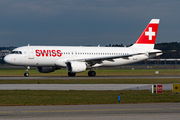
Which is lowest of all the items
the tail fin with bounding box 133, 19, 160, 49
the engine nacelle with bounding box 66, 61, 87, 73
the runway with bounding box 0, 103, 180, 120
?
the runway with bounding box 0, 103, 180, 120

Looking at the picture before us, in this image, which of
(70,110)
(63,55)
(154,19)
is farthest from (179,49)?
(70,110)

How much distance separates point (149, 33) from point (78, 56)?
1439cm

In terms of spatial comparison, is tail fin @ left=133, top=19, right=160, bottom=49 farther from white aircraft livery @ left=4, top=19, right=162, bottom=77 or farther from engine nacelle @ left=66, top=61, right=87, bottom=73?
engine nacelle @ left=66, top=61, right=87, bottom=73

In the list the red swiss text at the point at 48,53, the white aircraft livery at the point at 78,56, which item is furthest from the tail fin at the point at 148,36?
the red swiss text at the point at 48,53

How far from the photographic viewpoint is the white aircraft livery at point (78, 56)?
44812mm

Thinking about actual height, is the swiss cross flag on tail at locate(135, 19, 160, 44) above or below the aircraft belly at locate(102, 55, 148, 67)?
above

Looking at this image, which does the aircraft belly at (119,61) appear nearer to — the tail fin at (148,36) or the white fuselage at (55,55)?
the white fuselage at (55,55)

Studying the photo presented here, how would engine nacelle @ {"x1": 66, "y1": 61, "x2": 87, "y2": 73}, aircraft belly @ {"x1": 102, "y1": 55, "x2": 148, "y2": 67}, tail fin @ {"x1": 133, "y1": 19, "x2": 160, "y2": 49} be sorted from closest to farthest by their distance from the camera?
engine nacelle @ {"x1": 66, "y1": 61, "x2": 87, "y2": 73} → aircraft belly @ {"x1": 102, "y1": 55, "x2": 148, "y2": 67} → tail fin @ {"x1": 133, "y1": 19, "x2": 160, "y2": 49}

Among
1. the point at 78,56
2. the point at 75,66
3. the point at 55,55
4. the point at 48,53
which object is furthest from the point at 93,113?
the point at 78,56

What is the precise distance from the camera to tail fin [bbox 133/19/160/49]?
54634 mm

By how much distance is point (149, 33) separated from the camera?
5488 cm

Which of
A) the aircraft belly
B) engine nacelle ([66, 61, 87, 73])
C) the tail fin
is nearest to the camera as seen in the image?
engine nacelle ([66, 61, 87, 73])

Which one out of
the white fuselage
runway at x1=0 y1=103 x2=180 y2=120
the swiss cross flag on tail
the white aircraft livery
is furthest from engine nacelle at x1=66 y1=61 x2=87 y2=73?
runway at x1=0 y1=103 x2=180 y2=120

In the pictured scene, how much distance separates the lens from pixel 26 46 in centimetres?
4647
